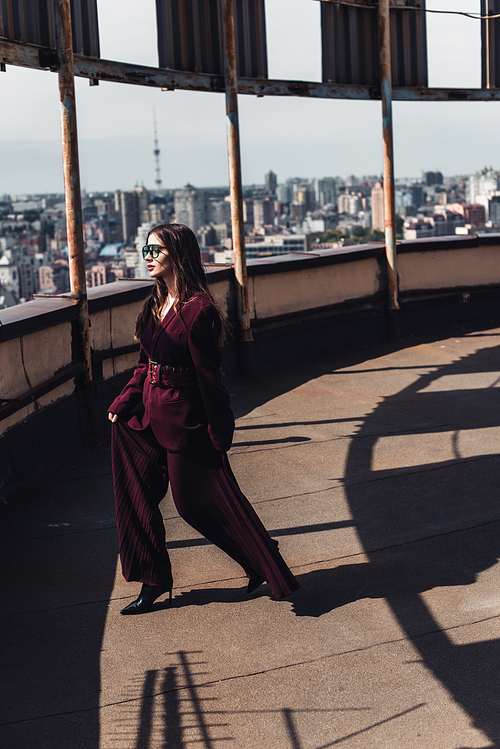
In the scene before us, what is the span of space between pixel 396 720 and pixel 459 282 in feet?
28.8

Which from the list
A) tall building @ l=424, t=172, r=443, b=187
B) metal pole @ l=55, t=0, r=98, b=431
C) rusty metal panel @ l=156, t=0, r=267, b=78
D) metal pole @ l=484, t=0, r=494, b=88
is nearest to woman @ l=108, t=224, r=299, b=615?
metal pole @ l=55, t=0, r=98, b=431

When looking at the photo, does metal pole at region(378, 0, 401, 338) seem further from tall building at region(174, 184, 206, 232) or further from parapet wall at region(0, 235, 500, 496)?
tall building at region(174, 184, 206, 232)

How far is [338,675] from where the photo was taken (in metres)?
3.28

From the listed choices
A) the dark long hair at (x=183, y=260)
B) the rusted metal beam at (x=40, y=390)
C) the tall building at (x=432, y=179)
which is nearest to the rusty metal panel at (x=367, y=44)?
the rusted metal beam at (x=40, y=390)

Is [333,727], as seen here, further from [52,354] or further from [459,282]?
[459,282]

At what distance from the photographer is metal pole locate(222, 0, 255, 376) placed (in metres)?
8.34

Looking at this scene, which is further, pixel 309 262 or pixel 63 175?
pixel 309 262

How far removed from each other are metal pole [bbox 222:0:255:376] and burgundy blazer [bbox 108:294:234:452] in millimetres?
4752

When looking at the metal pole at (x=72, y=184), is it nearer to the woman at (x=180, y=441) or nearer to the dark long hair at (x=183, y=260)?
the woman at (x=180, y=441)

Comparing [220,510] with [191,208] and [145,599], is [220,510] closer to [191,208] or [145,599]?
[145,599]

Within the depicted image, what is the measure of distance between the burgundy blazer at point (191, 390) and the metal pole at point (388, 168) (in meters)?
6.79

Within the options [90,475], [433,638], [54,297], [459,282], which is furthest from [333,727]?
[459,282]

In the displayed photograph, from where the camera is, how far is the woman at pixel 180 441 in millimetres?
3805

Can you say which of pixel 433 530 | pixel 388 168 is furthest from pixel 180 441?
pixel 388 168
